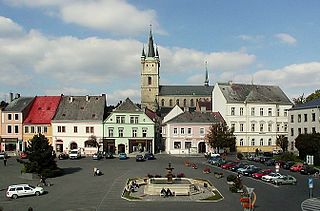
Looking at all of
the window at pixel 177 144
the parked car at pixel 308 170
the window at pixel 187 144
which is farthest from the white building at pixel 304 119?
the window at pixel 177 144

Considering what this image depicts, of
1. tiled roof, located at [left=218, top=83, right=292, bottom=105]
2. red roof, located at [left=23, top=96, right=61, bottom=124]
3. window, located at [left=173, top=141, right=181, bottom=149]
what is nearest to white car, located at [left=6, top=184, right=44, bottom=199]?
red roof, located at [left=23, top=96, right=61, bottom=124]

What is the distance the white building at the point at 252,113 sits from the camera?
91875mm

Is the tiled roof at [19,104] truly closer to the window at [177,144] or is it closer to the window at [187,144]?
the window at [177,144]

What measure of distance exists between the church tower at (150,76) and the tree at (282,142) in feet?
241

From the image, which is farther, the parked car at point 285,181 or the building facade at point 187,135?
the building facade at point 187,135

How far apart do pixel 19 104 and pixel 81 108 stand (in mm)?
12291

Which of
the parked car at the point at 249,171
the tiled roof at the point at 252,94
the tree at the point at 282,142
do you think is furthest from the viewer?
the tiled roof at the point at 252,94

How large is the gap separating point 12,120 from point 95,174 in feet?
133

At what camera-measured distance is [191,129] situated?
8831cm

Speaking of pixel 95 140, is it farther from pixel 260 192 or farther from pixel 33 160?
pixel 260 192

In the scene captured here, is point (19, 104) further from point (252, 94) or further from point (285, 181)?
point (285, 181)

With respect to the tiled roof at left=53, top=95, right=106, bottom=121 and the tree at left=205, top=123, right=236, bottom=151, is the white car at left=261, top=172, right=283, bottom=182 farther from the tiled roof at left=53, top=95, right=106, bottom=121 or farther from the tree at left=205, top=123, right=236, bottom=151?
the tiled roof at left=53, top=95, right=106, bottom=121

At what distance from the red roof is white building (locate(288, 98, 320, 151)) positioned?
44.6 meters

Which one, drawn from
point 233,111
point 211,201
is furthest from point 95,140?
point 211,201
